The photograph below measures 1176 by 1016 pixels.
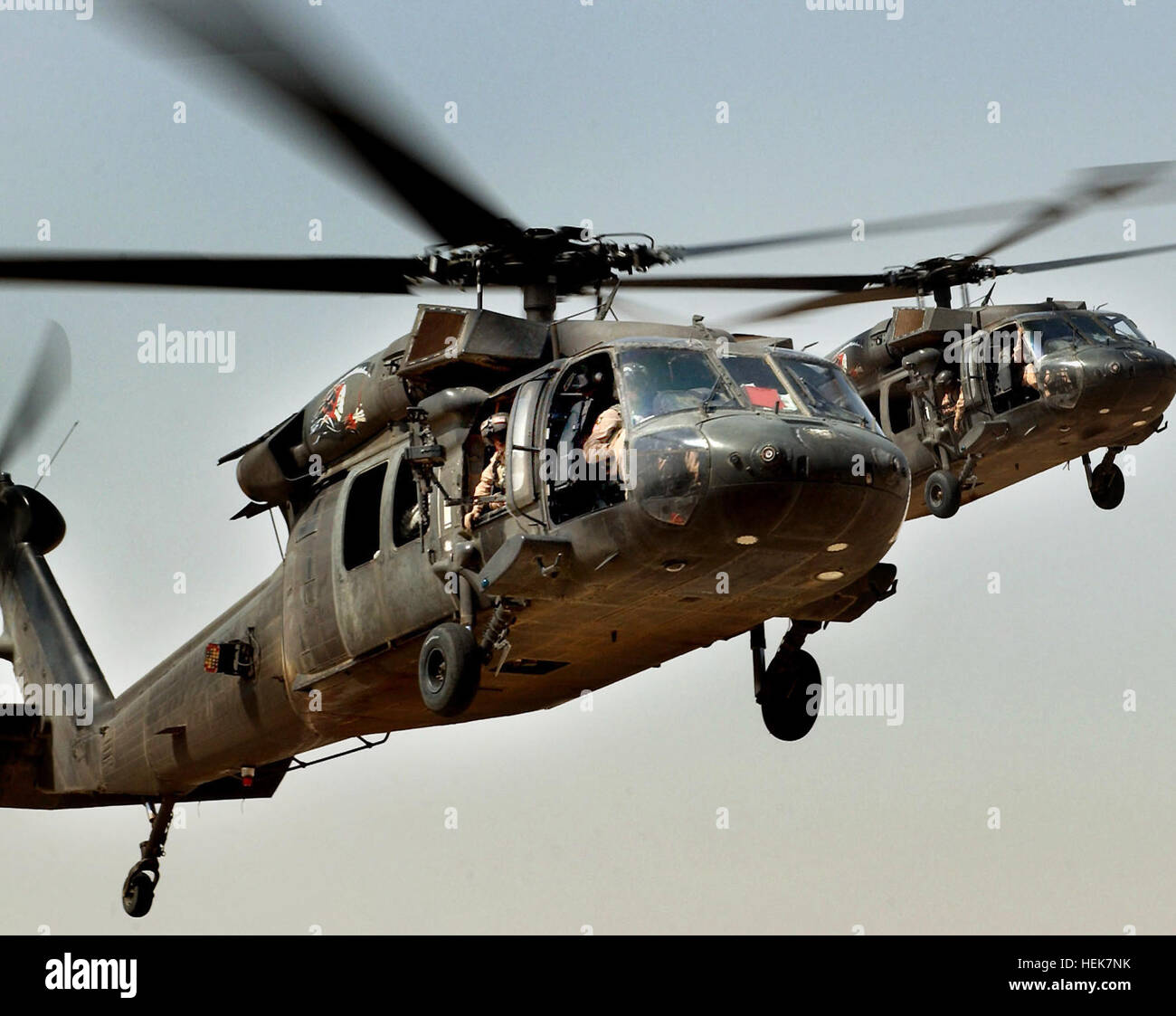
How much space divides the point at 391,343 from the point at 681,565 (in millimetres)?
3094

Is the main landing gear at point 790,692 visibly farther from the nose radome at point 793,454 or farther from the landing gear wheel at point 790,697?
the nose radome at point 793,454

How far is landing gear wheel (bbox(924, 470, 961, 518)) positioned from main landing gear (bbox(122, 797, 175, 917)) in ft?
26.4

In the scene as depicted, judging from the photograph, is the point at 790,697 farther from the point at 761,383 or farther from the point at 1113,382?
the point at 1113,382

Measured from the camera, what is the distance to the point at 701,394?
396 inches

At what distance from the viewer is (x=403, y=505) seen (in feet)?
37.9

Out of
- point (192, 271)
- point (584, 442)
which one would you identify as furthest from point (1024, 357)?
point (192, 271)

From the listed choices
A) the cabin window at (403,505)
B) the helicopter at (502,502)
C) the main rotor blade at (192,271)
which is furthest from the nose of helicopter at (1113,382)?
the main rotor blade at (192,271)

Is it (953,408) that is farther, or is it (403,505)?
(953,408)

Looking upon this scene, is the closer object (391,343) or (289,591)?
(391,343)

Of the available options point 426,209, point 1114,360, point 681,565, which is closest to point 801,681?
point 681,565

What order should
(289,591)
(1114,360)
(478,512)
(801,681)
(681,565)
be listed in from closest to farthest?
(681,565) → (478,512) → (801,681) → (289,591) → (1114,360)

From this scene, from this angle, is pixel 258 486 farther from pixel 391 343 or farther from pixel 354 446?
pixel 391 343

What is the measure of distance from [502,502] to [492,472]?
1.13 feet

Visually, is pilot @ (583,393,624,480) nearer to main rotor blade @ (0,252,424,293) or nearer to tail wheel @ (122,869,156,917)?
main rotor blade @ (0,252,424,293)
